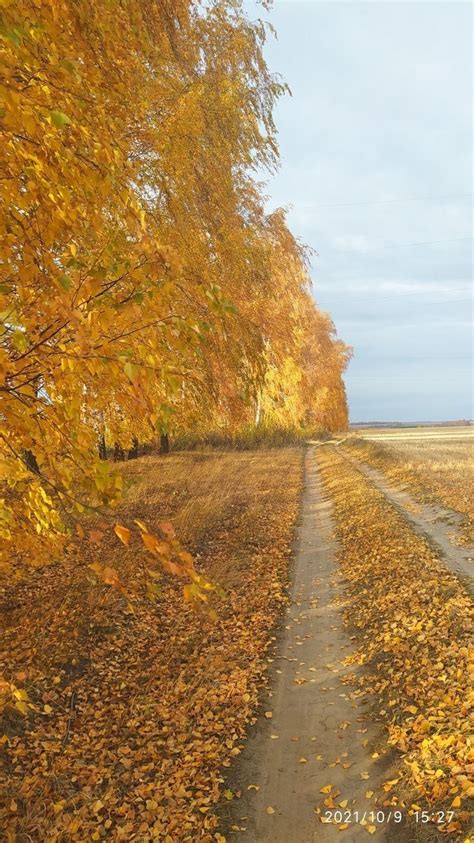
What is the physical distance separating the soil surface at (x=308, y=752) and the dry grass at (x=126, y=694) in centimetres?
26

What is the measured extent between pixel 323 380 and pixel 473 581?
126 ft

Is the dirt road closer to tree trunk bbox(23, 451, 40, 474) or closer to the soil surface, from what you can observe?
the soil surface

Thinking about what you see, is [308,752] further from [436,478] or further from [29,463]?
[436,478]

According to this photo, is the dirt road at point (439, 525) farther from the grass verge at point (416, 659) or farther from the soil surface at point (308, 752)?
the soil surface at point (308, 752)

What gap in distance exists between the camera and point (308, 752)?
5.15 metres

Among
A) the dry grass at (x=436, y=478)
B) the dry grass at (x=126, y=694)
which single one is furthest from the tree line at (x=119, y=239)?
the dry grass at (x=436, y=478)

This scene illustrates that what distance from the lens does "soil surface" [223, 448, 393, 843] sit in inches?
169

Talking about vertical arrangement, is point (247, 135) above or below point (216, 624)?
above

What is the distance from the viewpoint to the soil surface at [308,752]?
4289mm

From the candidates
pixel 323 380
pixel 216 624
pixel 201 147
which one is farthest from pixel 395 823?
pixel 323 380

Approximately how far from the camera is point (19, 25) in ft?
7.52

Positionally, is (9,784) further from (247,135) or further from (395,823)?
(247,135)
